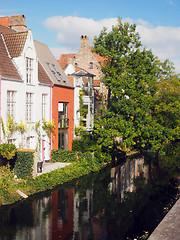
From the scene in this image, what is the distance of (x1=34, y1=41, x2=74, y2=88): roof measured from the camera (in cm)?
3311

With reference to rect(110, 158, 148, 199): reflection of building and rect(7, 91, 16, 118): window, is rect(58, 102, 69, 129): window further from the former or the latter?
rect(7, 91, 16, 118): window

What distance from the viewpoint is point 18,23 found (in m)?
32.8

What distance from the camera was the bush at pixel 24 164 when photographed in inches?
874

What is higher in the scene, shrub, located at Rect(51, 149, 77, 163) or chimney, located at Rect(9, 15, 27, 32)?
chimney, located at Rect(9, 15, 27, 32)

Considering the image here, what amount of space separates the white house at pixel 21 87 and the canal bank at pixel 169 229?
1427 centimetres

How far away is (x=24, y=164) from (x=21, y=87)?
24.7 feet

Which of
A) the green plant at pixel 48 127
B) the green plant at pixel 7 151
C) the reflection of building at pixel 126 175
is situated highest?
the green plant at pixel 48 127

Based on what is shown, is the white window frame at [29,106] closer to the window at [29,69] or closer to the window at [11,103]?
the window at [29,69]

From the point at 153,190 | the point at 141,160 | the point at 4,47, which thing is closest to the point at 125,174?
the point at 153,190

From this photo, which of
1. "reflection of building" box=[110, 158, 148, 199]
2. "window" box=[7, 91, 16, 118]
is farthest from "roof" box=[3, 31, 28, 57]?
"reflection of building" box=[110, 158, 148, 199]

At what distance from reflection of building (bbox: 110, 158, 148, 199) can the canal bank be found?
616cm

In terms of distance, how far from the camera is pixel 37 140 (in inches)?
1164

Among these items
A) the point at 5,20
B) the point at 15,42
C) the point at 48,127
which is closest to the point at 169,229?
the point at 48,127

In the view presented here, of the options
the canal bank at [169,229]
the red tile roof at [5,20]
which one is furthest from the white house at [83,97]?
the canal bank at [169,229]
